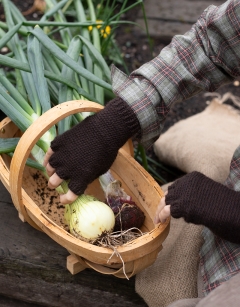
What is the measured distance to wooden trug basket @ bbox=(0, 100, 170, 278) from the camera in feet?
3.33

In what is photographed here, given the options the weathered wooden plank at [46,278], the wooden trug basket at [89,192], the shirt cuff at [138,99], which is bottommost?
the weathered wooden plank at [46,278]

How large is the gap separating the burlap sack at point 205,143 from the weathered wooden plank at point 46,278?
0.47m

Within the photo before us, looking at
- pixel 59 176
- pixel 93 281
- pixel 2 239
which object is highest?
pixel 59 176

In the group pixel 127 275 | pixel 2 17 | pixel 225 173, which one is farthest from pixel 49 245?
pixel 2 17

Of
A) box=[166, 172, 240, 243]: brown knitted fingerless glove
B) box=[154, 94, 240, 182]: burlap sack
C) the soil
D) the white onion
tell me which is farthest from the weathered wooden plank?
the soil

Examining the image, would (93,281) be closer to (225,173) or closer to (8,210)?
(8,210)

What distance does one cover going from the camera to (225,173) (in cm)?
146

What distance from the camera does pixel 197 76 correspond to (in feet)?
3.88

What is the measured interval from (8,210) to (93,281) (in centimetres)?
34

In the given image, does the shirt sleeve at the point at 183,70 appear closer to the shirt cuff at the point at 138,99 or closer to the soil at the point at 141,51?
the shirt cuff at the point at 138,99

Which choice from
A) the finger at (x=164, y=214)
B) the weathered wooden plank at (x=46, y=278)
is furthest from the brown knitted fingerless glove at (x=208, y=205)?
the weathered wooden plank at (x=46, y=278)

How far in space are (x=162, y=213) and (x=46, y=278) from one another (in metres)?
0.45

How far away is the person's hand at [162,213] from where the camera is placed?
1013 mm

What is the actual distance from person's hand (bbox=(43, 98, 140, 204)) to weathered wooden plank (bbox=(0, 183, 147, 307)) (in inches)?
10.5
